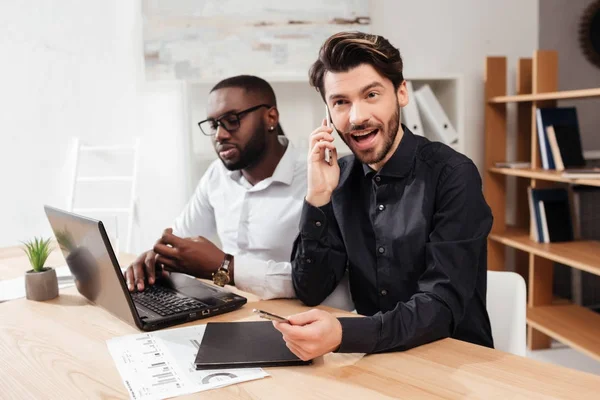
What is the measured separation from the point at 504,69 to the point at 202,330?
2.47 meters

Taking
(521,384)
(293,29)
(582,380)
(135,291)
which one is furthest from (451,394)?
(293,29)

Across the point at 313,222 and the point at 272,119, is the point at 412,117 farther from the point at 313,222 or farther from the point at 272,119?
the point at 313,222

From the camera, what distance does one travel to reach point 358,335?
3.34 feet

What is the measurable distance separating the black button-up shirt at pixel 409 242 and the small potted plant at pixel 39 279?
0.63m

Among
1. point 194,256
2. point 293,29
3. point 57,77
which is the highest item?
point 293,29

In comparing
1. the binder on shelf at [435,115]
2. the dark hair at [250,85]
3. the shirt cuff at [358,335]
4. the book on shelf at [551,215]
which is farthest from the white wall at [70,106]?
the shirt cuff at [358,335]

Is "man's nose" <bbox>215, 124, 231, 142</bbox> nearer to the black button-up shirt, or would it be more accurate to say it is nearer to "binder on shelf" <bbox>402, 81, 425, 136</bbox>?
the black button-up shirt

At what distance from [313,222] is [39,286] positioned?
2.34ft

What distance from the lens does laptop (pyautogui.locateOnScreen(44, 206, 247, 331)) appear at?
115cm

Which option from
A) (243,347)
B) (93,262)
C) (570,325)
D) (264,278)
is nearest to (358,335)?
(243,347)

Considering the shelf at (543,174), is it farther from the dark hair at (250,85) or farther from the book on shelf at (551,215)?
the dark hair at (250,85)

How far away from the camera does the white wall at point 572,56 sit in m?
3.92

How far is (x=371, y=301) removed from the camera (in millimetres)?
1396

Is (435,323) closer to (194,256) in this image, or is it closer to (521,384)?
(521,384)
